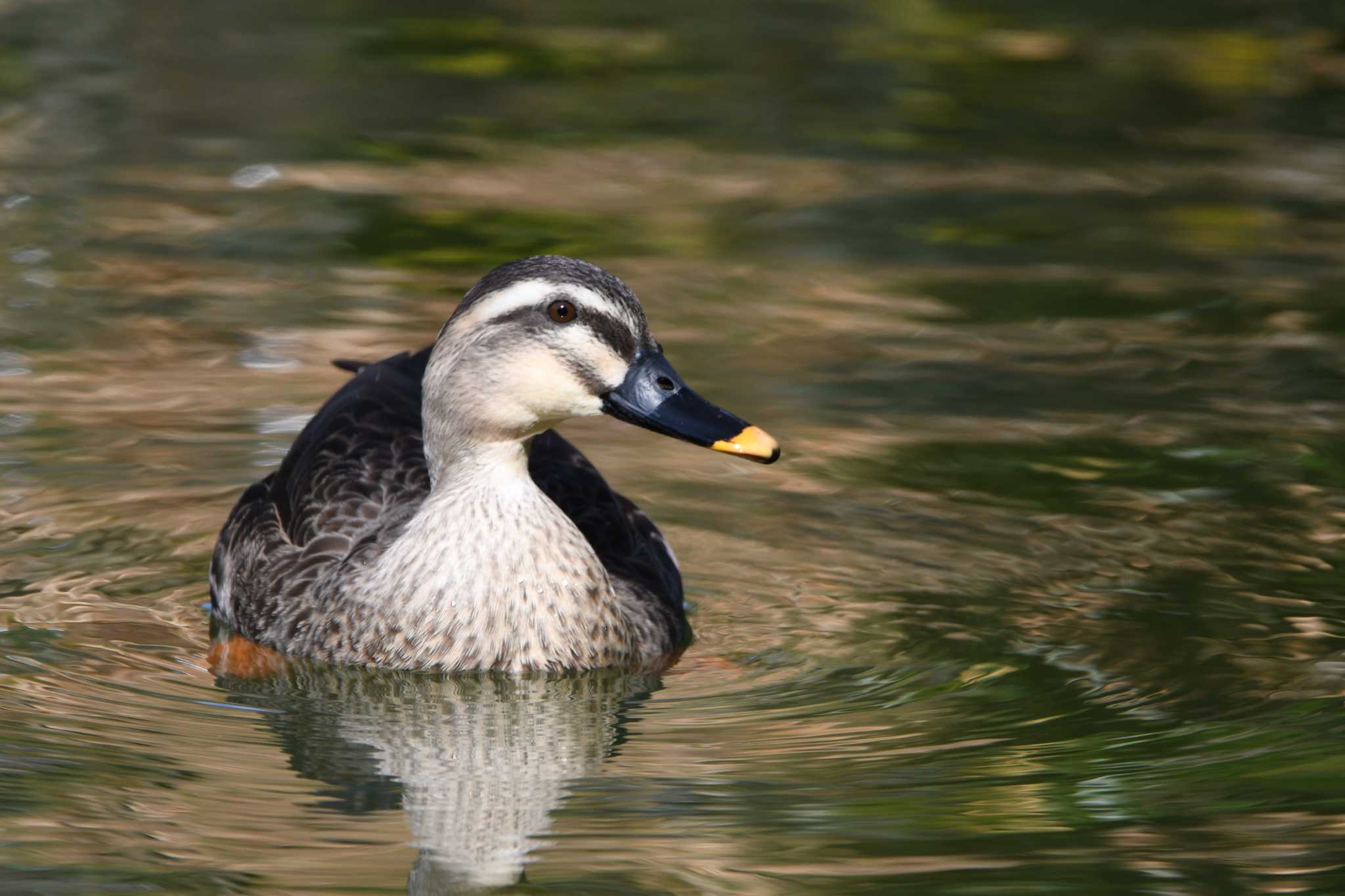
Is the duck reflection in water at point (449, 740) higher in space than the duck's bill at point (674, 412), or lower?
lower

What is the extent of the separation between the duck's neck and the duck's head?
24cm

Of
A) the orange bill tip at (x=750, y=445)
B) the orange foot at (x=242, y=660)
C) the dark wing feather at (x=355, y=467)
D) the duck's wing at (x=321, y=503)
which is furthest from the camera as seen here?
the dark wing feather at (x=355, y=467)

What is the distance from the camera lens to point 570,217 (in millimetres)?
13898

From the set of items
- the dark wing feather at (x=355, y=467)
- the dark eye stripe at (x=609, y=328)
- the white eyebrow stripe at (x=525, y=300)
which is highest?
the white eyebrow stripe at (x=525, y=300)

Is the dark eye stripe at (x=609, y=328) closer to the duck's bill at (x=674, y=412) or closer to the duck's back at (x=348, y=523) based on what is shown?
the duck's bill at (x=674, y=412)

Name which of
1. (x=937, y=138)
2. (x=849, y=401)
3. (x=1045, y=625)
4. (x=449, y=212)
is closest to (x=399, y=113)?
(x=449, y=212)

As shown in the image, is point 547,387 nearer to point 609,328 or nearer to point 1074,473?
point 609,328

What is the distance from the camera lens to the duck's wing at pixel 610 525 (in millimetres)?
8547

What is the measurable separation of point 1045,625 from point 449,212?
6.53 metres

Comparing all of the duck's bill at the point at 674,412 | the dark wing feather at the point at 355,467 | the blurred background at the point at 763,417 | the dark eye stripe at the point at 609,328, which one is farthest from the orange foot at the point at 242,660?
the dark eye stripe at the point at 609,328

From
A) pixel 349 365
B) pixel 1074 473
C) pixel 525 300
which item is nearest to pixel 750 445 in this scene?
pixel 525 300

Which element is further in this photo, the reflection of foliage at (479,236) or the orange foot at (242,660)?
the reflection of foliage at (479,236)

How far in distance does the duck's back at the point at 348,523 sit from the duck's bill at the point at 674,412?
0.96 metres

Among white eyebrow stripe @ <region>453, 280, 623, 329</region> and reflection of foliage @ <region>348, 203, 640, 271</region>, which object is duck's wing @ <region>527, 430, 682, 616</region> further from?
reflection of foliage @ <region>348, 203, 640, 271</region>
